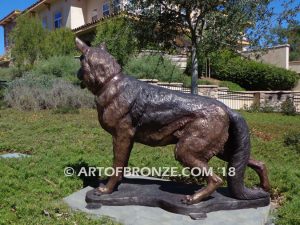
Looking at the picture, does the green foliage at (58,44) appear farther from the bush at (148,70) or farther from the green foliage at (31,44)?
the bush at (148,70)

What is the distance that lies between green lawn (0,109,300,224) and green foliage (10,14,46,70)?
10.9 meters

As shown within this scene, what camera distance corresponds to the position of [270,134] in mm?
9773

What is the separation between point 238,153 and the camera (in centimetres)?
346

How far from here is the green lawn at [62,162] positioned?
367cm

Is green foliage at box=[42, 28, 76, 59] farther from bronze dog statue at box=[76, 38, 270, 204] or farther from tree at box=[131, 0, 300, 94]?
bronze dog statue at box=[76, 38, 270, 204]

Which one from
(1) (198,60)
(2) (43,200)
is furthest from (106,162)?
(1) (198,60)

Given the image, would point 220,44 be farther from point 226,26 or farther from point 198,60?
point 198,60

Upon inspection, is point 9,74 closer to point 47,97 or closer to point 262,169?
point 47,97

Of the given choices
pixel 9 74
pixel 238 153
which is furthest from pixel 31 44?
pixel 238 153

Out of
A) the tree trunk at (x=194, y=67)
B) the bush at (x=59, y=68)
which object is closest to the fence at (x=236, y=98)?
the tree trunk at (x=194, y=67)

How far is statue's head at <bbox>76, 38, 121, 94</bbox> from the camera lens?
358 centimetres

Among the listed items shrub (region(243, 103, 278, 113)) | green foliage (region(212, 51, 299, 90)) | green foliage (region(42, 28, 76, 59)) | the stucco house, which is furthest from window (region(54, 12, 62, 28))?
shrub (region(243, 103, 278, 113))

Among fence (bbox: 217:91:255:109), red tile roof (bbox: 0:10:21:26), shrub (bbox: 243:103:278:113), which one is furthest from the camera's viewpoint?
red tile roof (bbox: 0:10:21:26)

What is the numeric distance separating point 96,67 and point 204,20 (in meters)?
8.94
